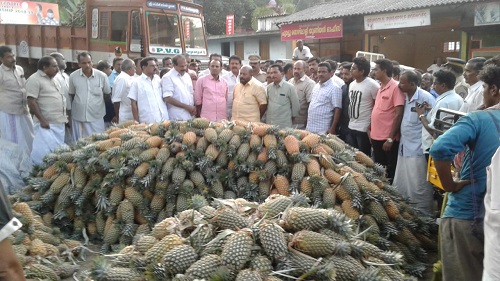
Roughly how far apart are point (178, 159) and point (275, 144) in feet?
3.39

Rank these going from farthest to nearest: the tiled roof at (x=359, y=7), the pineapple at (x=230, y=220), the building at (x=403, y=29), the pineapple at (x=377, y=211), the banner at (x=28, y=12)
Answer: the banner at (x=28, y=12), the tiled roof at (x=359, y=7), the building at (x=403, y=29), the pineapple at (x=377, y=211), the pineapple at (x=230, y=220)

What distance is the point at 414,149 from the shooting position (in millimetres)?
5633

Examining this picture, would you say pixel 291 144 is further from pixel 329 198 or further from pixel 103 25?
pixel 103 25

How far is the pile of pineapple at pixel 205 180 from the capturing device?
4668mm

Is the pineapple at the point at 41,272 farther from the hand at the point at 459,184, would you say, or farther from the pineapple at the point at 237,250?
the hand at the point at 459,184

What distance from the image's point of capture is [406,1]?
17531 mm

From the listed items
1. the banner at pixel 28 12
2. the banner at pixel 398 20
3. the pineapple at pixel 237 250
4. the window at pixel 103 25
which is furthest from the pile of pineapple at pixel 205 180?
the banner at pixel 28 12

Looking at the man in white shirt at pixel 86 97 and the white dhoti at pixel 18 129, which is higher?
the man in white shirt at pixel 86 97

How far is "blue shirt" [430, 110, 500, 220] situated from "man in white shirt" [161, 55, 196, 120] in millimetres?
4997

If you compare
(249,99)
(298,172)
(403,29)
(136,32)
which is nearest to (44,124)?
(249,99)

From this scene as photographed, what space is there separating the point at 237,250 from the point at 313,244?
0.47 m

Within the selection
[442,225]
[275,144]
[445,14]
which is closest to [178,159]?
[275,144]

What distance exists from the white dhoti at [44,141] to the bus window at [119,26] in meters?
5.42

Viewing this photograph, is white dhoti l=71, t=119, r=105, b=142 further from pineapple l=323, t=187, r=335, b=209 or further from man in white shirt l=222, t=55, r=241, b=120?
pineapple l=323, t=187, r=335, b=209
